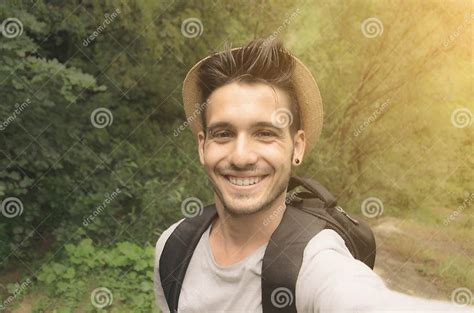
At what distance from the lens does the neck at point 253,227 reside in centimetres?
205

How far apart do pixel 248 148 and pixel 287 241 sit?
386 millimetres

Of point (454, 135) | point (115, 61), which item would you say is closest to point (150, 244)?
point (115, 61)

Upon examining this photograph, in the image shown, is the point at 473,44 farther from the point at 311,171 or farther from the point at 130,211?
the point at 130,211

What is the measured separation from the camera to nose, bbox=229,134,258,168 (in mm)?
1943

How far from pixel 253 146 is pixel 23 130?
13.2 feet

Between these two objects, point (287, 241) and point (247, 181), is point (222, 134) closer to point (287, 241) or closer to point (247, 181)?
point (247, 181)

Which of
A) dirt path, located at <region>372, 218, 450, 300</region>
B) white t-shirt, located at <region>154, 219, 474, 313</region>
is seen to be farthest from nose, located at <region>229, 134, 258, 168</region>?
dirt path, located at <region>372, 218, 450, 300</region>

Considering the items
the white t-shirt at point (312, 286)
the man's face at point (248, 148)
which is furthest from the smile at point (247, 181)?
the white t-shirt at point (312, 286)

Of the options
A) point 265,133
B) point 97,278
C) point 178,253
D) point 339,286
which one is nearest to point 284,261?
point 339,286

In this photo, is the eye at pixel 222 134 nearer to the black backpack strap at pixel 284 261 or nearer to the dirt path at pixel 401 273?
the black backpack strap at pixel 284 261

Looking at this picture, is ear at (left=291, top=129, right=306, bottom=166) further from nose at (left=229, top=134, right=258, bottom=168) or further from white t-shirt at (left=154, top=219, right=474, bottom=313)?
white t-shirt at (left=154, top=219, right=474, bottom=313)

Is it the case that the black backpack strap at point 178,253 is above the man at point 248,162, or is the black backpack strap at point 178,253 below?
below

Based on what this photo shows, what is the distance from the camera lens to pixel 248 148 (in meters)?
1.96

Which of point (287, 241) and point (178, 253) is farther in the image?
point (178, 253)
